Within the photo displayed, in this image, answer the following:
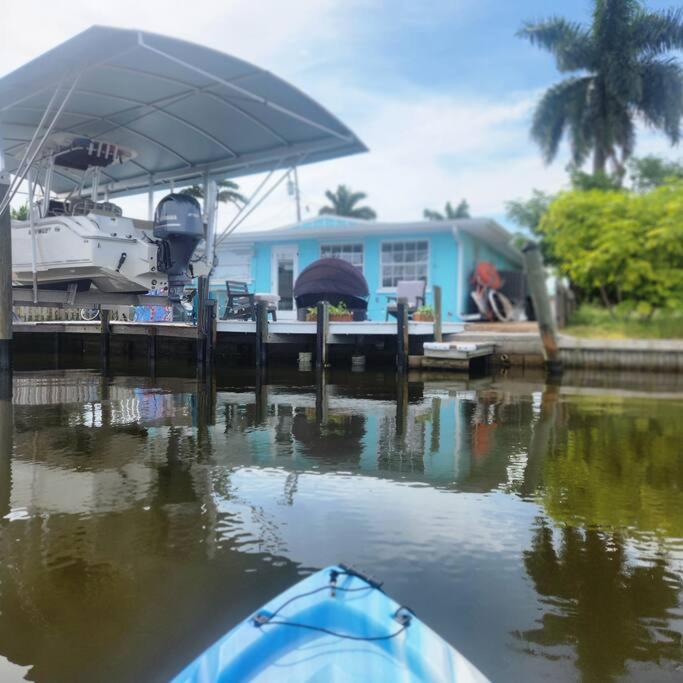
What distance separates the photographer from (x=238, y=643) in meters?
1.98

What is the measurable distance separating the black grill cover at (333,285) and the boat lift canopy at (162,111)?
12.8 ft

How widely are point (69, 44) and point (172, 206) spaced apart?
10.5ft

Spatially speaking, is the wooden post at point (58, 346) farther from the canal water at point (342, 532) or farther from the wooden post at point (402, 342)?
the canal water at point (342, 532)

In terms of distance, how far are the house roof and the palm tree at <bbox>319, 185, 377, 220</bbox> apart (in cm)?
3089

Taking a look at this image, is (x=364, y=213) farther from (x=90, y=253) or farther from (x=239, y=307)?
(x=90, y=253)

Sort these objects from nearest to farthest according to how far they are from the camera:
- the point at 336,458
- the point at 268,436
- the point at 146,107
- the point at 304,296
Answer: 1. the point at 336,458
2. the point at 268,436
3. the point at 146,107
4. the point at 304,296

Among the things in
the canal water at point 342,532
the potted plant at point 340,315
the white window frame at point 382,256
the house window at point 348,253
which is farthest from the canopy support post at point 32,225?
the white window frame at point 382,256

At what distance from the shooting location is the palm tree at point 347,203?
52500 mm

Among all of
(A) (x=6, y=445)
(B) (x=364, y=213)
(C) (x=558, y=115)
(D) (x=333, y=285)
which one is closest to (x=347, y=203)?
(B) (x=364, y=213)

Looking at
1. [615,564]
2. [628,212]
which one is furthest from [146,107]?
[628,212]

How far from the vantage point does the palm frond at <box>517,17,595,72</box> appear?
2388 cm

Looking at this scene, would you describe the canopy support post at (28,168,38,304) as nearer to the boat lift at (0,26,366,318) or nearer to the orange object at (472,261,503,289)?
the boat lift at (0,26,366,318)

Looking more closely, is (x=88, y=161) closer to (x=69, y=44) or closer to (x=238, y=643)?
(x=69, y=44)

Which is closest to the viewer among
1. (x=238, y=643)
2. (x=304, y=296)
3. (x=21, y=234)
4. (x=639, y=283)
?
(x=238, y=643)
